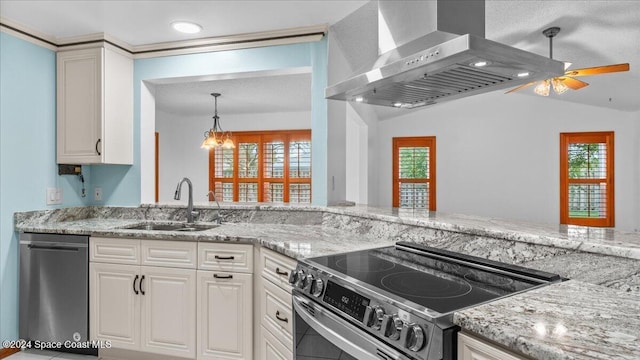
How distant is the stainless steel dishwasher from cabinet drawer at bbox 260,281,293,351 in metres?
1.27

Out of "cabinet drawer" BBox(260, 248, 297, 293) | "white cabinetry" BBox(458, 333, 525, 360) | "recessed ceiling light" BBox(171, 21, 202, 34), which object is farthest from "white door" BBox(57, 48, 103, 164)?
"white cabinetry" BBox(458, 333, 525, 360)

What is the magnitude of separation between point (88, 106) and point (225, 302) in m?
1.80

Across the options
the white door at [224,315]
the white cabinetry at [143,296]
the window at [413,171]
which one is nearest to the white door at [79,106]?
the white cabinetry at [143,296]

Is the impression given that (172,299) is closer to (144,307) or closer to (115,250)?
(144,307)

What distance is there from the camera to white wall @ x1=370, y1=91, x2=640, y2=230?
19.0ft

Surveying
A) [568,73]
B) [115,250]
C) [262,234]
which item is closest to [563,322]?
[262,234]

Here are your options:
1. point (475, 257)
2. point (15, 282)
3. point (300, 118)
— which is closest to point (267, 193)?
point (300, 118)

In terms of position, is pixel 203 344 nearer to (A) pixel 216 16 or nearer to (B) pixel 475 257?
(B) pixel 475 257

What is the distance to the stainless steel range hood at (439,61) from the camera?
4.13ft

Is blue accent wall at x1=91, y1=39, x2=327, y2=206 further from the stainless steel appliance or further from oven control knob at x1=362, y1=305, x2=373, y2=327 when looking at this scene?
oven control knob at x1=362, y1=305, x2=373, y2=327

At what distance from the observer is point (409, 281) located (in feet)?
4.29

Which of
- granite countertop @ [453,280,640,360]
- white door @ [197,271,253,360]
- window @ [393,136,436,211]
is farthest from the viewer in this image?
window @ [393,136,436,211]

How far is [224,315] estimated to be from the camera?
2.14m

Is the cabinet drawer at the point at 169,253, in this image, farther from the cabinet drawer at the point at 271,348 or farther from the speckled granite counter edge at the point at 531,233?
the speckled granite counter edge at the point at 531,233
